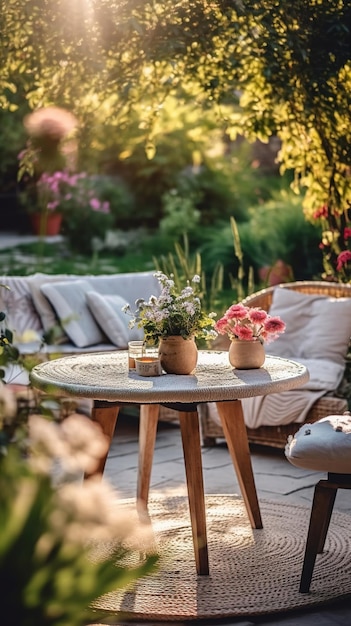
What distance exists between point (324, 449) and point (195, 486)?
0.53 m

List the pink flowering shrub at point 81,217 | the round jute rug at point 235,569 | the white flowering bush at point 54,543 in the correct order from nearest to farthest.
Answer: the white flowering bush at point 54,543 < the round jute rug at point 235,569 < the pink flowering shrub at point 81,217

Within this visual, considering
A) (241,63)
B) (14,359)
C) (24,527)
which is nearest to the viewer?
(24,527)

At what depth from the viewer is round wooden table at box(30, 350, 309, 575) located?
3.38 m

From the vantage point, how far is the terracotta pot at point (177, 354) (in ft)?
12.3

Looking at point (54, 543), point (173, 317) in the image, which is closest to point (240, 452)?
point (173, 317)

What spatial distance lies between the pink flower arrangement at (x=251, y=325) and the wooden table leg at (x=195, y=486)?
18.7 inches

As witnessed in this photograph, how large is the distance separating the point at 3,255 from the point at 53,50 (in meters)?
7.29

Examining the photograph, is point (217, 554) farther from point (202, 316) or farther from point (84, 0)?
point (84, 0)

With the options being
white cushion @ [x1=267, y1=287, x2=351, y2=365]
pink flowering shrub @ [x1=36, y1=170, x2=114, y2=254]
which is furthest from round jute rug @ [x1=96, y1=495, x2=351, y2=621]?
pink flowering shrub @ [x1=36, y1=170, x2=114, y2=254]

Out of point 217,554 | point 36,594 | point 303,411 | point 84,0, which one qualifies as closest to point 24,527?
point 36,594

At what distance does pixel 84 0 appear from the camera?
5.22 meters

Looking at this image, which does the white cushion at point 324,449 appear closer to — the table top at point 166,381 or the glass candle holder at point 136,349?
the table top at point 166,381

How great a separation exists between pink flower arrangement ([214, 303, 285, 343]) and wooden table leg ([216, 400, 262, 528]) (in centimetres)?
27

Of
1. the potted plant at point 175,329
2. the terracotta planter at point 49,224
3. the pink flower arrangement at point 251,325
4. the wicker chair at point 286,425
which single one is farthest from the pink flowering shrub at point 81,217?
the potted plant at point 175,329
